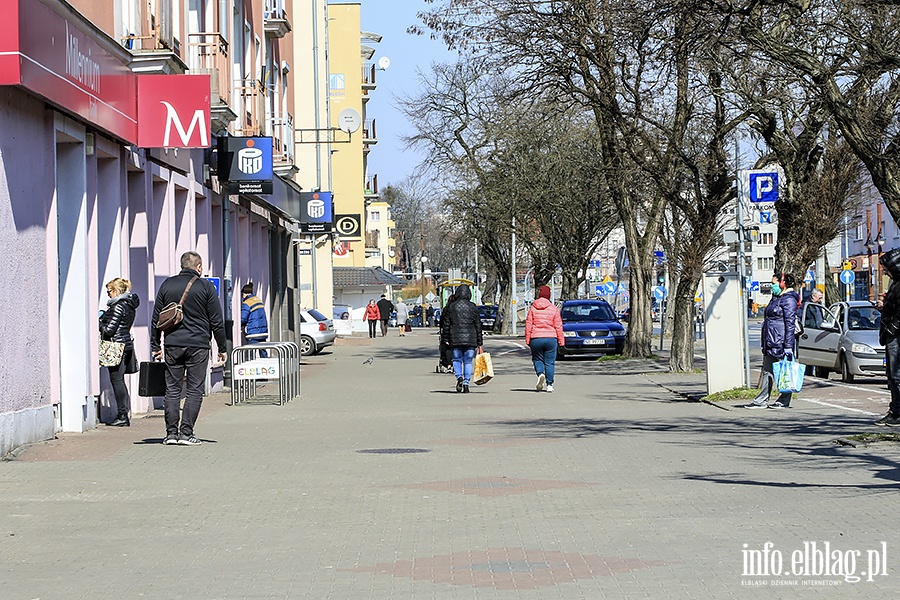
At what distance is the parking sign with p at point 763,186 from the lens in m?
20.0

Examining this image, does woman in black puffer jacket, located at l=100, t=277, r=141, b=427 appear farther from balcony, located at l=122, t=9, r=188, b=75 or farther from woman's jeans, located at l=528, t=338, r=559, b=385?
woman's jeans, located at l=528, t=338, r=559, b=385

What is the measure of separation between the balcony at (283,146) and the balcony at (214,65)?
9.05 metres

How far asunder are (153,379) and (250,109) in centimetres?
1598

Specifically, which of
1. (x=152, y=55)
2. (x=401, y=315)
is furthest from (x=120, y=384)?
(x=401, y=315)

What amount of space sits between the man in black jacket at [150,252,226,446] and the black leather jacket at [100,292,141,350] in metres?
2.09

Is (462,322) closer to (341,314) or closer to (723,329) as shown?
(723,329)

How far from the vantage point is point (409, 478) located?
11.4 m

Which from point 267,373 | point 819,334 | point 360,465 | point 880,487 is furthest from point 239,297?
point 880,487

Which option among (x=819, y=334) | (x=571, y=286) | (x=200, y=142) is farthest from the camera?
(x=571, y=286)

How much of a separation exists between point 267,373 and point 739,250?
7241 millimetres

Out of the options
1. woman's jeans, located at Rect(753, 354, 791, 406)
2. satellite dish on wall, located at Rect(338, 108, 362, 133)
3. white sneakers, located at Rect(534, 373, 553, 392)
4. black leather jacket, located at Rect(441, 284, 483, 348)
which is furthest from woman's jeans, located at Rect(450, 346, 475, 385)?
satellite dish on wall, located at Rect(338, 108, 362, 133)

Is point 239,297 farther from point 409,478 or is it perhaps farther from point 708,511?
point 708,511

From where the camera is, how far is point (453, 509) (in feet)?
31.5

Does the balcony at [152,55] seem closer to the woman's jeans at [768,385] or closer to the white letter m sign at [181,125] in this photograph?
the white letter m sign at [181,125]
